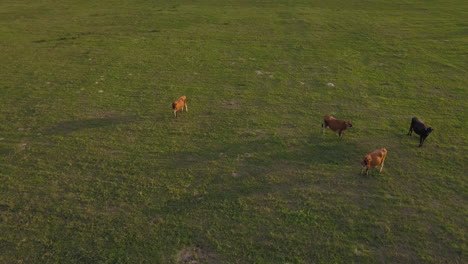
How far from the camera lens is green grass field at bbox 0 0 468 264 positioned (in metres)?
8.20

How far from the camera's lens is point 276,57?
828 inches

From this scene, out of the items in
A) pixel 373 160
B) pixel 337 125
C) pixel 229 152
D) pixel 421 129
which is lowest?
pixel 229 152

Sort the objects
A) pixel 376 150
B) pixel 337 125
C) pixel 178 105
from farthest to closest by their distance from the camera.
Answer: pixel 178 105 → pixel 337 125 → pixel 376 150

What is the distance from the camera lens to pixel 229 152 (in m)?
11.5

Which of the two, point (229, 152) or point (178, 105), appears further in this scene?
point (178, 105)

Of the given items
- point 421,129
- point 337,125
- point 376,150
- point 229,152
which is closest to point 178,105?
point 229,152

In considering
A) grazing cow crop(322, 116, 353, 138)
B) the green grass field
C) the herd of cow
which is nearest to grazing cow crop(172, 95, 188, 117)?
the herd of cow

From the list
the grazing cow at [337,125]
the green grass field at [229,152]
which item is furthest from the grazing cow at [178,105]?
the grazing cow at [337,125]

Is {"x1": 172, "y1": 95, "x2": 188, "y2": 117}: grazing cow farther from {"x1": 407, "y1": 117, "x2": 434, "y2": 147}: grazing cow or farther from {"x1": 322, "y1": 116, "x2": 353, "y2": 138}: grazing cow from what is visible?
{"x1": 407, "y1": 117, "x2": 434, "y2": 147}: grazing cow

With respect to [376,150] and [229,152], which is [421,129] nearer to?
[376,150]

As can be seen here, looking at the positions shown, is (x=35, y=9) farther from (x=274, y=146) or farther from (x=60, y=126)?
(x=274, y=146)

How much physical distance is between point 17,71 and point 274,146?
47.8 feet

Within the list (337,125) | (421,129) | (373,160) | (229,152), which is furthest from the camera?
(337,125)

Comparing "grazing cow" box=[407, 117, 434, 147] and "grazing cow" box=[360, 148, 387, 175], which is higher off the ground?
"grazing cow" box=[407, 117, 434, 147]
